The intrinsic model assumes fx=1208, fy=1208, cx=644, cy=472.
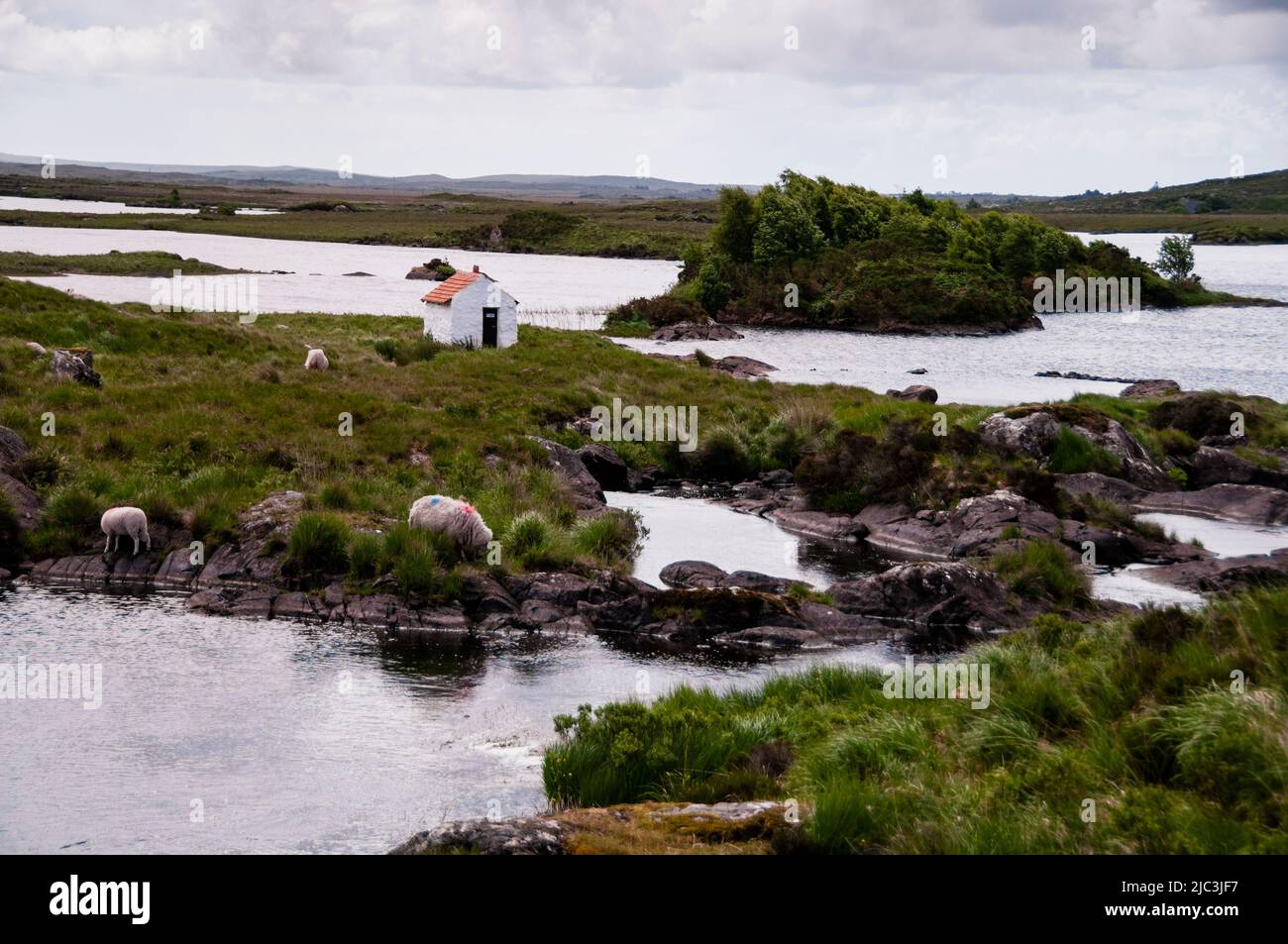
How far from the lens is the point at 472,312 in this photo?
47.3m

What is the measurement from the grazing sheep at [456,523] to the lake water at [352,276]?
42.6 m

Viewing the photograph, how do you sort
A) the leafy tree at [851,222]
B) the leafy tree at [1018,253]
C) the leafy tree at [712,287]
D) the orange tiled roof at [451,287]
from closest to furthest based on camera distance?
the orange tiled roof at [451,287], the leafy tree at [712,287], the leafy tree at [851,222], the leafy tree at [1018,253]

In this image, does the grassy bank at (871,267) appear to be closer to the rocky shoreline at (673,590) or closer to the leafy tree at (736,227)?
the leafy tree at (736,227)

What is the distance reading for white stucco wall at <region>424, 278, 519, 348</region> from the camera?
1845 inches

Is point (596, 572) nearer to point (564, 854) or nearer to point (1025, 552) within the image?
point (1025, 552)

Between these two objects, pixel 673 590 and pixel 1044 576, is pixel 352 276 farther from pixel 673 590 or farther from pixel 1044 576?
pixel 1044 576

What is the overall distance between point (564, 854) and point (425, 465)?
2069cm

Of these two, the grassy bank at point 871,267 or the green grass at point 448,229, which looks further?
the green grass at point 448,229

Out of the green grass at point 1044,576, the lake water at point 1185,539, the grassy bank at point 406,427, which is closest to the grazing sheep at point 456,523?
the grassy bank at point 406,427

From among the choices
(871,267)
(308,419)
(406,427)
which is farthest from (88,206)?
(406,427)

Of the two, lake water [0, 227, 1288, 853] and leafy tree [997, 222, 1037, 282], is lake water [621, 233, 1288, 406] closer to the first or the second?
leafy tree [997, 222, 1037, 282]

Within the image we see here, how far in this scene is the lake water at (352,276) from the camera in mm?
71938
